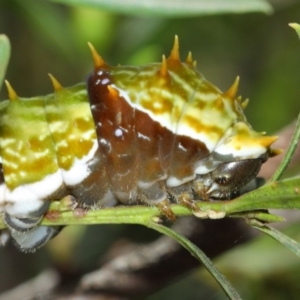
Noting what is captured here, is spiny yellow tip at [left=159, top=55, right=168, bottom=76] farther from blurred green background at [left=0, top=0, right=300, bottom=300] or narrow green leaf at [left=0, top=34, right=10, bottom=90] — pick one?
narrow green leaf at [left=0, top=34, right=10, bottom=90]

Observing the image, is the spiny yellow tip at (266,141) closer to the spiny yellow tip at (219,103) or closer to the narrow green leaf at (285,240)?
the spiny yellow tip at (219,103)

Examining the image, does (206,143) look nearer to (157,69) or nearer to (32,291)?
(157,69)

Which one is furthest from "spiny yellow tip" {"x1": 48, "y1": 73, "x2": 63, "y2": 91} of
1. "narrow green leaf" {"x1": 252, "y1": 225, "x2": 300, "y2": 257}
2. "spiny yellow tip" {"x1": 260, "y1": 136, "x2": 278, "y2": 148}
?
"narrow green leaf" {"x1": 252, "y1": 225, "x2": 300, "y2": 257}

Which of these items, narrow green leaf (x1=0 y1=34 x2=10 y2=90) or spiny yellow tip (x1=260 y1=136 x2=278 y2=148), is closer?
narrow green leaf (x1=0 y1=34 x2=10 y2=90)

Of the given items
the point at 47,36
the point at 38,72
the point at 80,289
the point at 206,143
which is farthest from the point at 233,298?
the point at 38,72

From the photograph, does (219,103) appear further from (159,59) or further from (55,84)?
(159,59)

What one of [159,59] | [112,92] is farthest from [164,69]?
[159,59]

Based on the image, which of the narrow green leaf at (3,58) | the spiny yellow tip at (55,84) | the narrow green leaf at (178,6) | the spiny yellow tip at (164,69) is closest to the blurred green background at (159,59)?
the narrow green leaf at (178,6)
